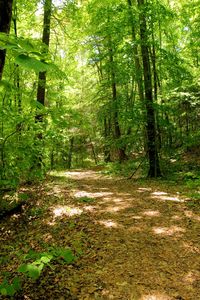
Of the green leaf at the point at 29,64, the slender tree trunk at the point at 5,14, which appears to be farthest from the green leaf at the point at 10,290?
the slender tree trunk at the point at 5,14

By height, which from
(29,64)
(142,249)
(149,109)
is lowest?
(142,249)

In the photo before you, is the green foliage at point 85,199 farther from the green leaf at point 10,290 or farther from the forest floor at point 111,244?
the green leaf at point 10,290

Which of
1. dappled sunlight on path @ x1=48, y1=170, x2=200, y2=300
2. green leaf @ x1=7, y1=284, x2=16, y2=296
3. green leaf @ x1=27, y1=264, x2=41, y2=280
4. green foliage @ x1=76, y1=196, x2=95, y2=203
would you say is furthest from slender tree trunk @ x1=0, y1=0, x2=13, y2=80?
green foliage @ x1=76, y1=196, x2=95, y2=203

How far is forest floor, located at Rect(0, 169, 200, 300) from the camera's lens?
3.72m

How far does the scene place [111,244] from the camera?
15.9 ft

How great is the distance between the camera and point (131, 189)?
29.7 ft

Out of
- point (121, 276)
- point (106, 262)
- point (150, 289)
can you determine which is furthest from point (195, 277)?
point (106, 262)

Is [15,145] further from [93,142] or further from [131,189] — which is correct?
[93,142]

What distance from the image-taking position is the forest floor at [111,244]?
3725 millimetres

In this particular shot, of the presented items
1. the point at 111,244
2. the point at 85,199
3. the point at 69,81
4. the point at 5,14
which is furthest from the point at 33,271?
the point at 69,81

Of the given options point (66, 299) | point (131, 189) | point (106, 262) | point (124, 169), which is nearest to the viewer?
point (66, 299)

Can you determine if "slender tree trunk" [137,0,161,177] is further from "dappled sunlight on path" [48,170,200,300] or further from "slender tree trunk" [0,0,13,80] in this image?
"slender tree trunk" [0,0,13,80]

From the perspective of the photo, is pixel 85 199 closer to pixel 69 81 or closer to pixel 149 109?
pixel 149 109

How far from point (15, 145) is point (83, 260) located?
2.76m
